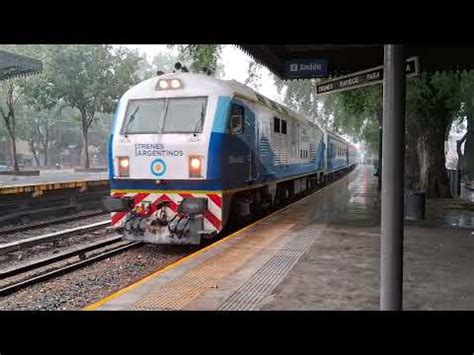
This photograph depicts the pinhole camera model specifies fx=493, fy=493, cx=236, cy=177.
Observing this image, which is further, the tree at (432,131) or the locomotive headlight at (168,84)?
the tree at (432,131)

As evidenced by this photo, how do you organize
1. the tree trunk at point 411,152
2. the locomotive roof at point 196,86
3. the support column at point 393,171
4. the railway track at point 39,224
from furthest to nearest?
the tree trunk at point 411,152 < the railway track at point 39,224 < the locomotive roof at point 196,86 < the support column at point 393,171

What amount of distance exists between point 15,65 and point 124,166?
40.2ft

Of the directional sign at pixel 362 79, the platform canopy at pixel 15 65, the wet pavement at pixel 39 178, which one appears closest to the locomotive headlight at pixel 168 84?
the directional sign at pixel 362 79

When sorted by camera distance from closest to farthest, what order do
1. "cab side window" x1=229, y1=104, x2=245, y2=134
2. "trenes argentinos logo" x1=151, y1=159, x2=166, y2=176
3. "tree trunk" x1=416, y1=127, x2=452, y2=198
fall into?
"trenes argentinos logo" x1=151, y1=159, x2=166, y2=176 < "cab side window" x1=229, y1=104, x2=245, y2=134 < "tree trunk" x1=416, y1=127, x2=452, y2=198

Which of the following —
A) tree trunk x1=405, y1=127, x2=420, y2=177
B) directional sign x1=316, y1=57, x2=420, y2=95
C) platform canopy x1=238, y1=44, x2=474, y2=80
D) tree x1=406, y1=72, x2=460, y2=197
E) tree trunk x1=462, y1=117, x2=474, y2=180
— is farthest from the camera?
tree trunk x1=462, y1=117, x2=474, y2=180

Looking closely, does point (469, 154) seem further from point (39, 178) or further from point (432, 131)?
point (39, 178)

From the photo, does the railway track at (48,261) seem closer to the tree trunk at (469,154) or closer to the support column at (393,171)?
the support column at (393,171)

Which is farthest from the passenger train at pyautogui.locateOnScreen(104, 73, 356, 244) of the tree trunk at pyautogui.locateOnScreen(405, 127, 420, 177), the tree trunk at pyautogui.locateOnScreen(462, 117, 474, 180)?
the tree trunk at pyautogui.locateOnScreen(462, 117, 474, 180)

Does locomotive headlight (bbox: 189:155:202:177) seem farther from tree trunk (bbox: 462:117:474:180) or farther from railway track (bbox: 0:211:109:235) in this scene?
tree trunk (bbox: 462:117:474:180)

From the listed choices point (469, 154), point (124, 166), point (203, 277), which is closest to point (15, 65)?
point (124, 166)

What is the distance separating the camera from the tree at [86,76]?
28.8 meters

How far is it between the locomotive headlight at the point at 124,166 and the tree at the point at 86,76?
21469 millimetres

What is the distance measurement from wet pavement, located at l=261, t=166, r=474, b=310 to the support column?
1.22 meters

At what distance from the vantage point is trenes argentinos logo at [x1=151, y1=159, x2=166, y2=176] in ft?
30.1
